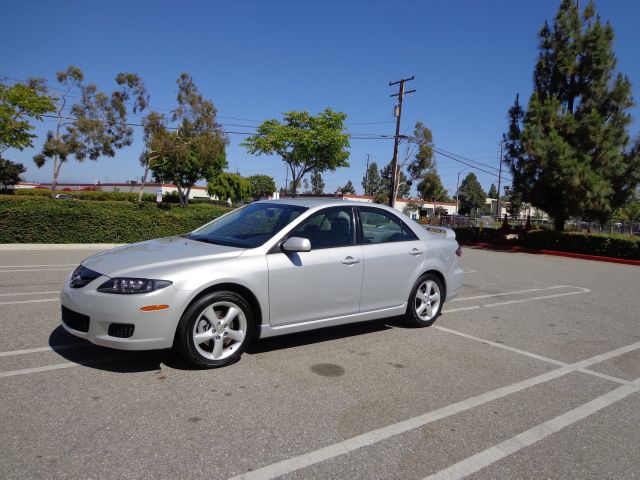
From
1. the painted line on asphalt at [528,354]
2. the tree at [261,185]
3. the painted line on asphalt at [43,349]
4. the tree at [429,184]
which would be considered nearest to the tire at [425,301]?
the painted line on asphalt at [528,354]

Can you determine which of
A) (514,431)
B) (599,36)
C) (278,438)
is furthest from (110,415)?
(599,36)

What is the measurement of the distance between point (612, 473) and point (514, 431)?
628 mm

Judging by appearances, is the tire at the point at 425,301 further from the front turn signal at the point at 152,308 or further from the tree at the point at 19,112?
the tree at the point at 19,112

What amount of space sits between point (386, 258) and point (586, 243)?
18597mm

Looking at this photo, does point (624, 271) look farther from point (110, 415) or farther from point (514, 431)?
point (110, 415)

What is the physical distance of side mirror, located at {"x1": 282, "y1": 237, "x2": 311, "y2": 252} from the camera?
441 centimetres

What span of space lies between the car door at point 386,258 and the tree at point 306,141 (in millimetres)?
24440

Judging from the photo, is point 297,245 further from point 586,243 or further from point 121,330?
point 586,243

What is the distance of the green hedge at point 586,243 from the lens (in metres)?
19.1

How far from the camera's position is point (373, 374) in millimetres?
4340

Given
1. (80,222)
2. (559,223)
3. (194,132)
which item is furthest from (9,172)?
(559,223)

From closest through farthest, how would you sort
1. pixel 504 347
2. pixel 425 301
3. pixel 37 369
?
pixel 37 369, pixel 504 347, pixel 425 301

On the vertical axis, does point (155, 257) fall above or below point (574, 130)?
below

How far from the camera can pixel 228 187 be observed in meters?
78.6
